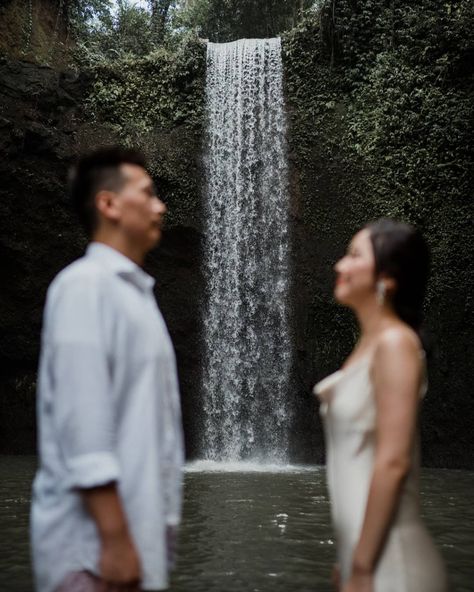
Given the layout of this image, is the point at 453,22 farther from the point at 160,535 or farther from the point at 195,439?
the point at 160,535

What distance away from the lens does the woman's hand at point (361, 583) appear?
1638 mm

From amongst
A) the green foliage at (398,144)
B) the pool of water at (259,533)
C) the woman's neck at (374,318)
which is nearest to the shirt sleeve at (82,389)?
the woman's neck at (374,318)

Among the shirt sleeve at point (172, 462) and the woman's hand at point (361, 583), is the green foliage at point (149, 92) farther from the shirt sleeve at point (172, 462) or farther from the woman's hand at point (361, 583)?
the woman's hand at point (361, 583)

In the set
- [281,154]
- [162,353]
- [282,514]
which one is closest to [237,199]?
[281,154]

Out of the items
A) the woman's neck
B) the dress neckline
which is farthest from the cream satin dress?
the woman's neck

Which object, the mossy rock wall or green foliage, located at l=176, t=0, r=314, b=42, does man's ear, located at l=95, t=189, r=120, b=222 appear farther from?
green foliage, located at l=176, t=0, r=314, b=42

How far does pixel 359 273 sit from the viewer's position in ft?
6.27

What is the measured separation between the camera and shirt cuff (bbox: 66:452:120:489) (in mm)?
1549

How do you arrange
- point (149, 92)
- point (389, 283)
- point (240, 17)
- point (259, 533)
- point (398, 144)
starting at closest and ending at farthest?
point (389, 283), point (259, 533), point (398, 144), point (149, 92), point (240, 17)

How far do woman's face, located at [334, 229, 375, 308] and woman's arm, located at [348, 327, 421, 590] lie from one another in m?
0.22

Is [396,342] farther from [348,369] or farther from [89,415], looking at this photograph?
[89,415]

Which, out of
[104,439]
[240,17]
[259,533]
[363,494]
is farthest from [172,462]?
[240,17]

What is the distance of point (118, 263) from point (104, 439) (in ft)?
1.57

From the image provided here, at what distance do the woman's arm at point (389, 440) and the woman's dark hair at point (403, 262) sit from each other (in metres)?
0.19
